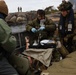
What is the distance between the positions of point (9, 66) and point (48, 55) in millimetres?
2041

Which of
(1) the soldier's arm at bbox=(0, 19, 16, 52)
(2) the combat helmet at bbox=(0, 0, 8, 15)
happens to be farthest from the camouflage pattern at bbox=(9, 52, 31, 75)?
(2) the combat helmet at bbox=(0, 0, 8, 15)

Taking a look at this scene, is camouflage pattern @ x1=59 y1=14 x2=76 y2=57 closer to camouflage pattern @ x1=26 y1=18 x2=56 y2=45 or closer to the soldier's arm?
camouflage pattern @ x1=26 y1=18 x2=56 y2=45

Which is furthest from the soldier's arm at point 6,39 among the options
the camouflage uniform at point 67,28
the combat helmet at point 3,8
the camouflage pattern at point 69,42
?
the camouflage uniform at point 67,28

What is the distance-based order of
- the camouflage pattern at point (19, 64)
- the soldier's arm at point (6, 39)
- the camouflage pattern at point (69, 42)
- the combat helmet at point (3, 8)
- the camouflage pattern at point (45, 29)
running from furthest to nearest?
the camouflage pattern at point (45, 29)
the camouflage pattern at point (69, 42)
the camouflage pattern at point (19, 64)
the combat helmet at point (3, 8)
the soldier's arm at point (6, 39)

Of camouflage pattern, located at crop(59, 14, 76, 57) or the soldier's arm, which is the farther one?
camouflage pattern, located at crop(59, 14, 76, 57)

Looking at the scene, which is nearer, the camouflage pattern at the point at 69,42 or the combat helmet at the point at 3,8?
the combat helmet at the point at 3,8

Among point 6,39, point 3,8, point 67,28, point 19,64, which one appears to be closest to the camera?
point 6,39

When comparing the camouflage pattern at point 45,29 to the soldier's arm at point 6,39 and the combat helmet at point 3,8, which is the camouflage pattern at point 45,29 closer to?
the combat helmet at point 3,8

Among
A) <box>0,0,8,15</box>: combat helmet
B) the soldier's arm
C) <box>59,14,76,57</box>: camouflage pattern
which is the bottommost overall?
<box>59,14,76,57</box>: camouflage pattern

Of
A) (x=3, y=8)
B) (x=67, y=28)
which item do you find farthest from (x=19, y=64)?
(x=67, y=28)

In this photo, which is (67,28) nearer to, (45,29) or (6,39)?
(45,29)

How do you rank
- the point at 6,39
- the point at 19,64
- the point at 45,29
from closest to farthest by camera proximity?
1. the point at 6,39
2. the point at 19,64
3. the point at 45,29

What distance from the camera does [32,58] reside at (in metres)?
5.33

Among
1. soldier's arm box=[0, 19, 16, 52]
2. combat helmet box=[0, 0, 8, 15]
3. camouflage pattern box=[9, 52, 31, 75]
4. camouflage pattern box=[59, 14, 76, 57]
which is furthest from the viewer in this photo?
camouflage pattern box=[59, 14, 76, 57]
